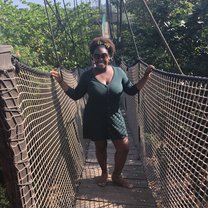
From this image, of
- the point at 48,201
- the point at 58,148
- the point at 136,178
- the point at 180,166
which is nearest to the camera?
the point at 48,201

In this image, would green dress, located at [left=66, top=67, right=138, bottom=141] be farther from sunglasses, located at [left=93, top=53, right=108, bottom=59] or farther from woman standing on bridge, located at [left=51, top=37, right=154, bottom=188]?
sunglasses, located at [left=93, top=53, right=108, bottom=59]

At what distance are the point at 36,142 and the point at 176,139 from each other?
97 centimetres

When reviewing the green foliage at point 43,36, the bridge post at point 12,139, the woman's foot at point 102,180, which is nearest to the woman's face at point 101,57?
the woman's foot at point 102,180

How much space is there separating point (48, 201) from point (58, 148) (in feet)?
1.84

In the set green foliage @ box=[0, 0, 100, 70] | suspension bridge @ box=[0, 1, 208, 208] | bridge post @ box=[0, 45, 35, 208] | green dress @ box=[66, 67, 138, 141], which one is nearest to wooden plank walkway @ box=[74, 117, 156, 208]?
suspension bridge @ box=[0, 1, 208, 208]

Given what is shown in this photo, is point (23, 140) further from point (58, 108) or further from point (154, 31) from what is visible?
point (154, 31)

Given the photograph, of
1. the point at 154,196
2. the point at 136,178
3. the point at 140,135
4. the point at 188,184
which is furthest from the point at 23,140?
the point at 140,135

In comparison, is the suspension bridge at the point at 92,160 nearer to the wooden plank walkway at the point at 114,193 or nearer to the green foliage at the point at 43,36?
the wooden plank walkway at the point at 114,193

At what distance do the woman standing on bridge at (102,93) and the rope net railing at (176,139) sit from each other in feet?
0.91

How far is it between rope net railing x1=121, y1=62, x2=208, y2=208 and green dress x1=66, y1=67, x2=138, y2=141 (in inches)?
11.2

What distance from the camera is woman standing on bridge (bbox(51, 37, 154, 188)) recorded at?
2.76 m

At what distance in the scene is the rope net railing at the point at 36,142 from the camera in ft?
4.78

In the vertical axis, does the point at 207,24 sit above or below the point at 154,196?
above

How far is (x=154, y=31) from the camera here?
225 inches
